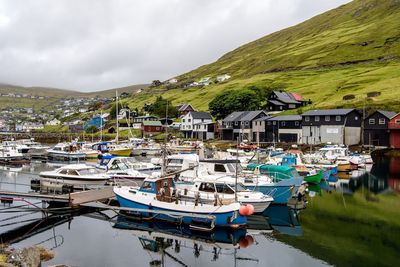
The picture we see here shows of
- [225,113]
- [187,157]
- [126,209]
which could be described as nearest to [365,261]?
[126,209]

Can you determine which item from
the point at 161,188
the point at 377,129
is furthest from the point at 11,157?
the point at 377,129

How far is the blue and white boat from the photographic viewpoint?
2842 centimetres

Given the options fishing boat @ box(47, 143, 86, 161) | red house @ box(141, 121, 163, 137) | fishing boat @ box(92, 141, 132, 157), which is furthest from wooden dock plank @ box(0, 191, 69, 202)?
red house @ box(141, 121, 163, 137)

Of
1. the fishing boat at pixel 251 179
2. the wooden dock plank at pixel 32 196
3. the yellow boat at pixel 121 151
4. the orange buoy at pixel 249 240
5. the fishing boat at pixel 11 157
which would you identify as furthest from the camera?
the yellow boat at pixel 121 151

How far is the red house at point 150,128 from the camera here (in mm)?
149500

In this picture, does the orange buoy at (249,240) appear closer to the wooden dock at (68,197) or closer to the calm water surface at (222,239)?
the calm water surface at (222,239)

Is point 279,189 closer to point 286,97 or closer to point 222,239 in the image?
point 222,239

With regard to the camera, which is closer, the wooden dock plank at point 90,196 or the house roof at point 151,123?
the wooden dock plank at point 90,196

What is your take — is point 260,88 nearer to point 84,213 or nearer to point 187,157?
point 187,157

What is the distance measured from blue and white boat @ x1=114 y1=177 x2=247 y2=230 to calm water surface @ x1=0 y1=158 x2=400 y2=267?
2.59 feet

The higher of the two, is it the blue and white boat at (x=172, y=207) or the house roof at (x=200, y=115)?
the house roof at (x=200, y=115)

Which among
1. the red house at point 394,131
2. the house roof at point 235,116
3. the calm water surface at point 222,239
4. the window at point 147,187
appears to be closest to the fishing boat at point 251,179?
the calm water surface at point 222,239

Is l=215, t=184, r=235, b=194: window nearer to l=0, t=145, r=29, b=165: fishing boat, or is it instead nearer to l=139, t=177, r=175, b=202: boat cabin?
l=139, t=177, r=175, b=202: boat cabin

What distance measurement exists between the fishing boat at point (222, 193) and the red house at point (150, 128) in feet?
387
